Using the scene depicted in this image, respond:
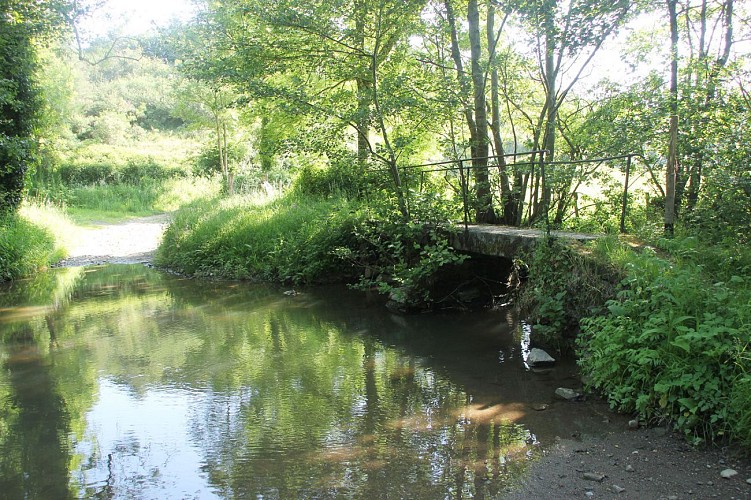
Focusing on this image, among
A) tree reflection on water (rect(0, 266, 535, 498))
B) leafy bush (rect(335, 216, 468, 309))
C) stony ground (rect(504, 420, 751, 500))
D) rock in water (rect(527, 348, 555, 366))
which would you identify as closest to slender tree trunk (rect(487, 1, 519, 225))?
leafy bush (rect(335, 216, 468, 309))

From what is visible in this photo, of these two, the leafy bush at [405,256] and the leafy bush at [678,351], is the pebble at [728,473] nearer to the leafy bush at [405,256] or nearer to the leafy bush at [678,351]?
the leafy bush at [678,351]

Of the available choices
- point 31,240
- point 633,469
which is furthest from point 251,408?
point 31,240

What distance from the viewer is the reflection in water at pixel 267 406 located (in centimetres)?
399

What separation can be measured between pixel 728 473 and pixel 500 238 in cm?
473

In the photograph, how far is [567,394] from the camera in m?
5.23

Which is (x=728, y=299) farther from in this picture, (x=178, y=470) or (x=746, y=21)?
(x=746, y=21)

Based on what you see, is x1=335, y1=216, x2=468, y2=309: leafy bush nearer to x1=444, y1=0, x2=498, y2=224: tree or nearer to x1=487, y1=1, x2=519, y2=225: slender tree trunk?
x1=444, y1=0, x2=498, y2=224: tree

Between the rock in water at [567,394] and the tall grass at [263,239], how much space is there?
662 cm

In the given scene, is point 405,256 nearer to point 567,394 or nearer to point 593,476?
point 567,394

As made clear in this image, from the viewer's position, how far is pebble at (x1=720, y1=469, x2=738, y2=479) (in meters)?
3.62

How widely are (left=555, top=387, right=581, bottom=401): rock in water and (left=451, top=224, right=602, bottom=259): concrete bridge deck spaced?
87.7 inches

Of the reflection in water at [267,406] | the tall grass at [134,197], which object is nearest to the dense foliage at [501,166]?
the reflection in water at [267,406]

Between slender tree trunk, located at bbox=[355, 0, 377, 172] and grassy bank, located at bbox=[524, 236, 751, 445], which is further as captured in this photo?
slender tree trunk, located at bbox=[355, 0, 377, 172]

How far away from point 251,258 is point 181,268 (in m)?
2.48
